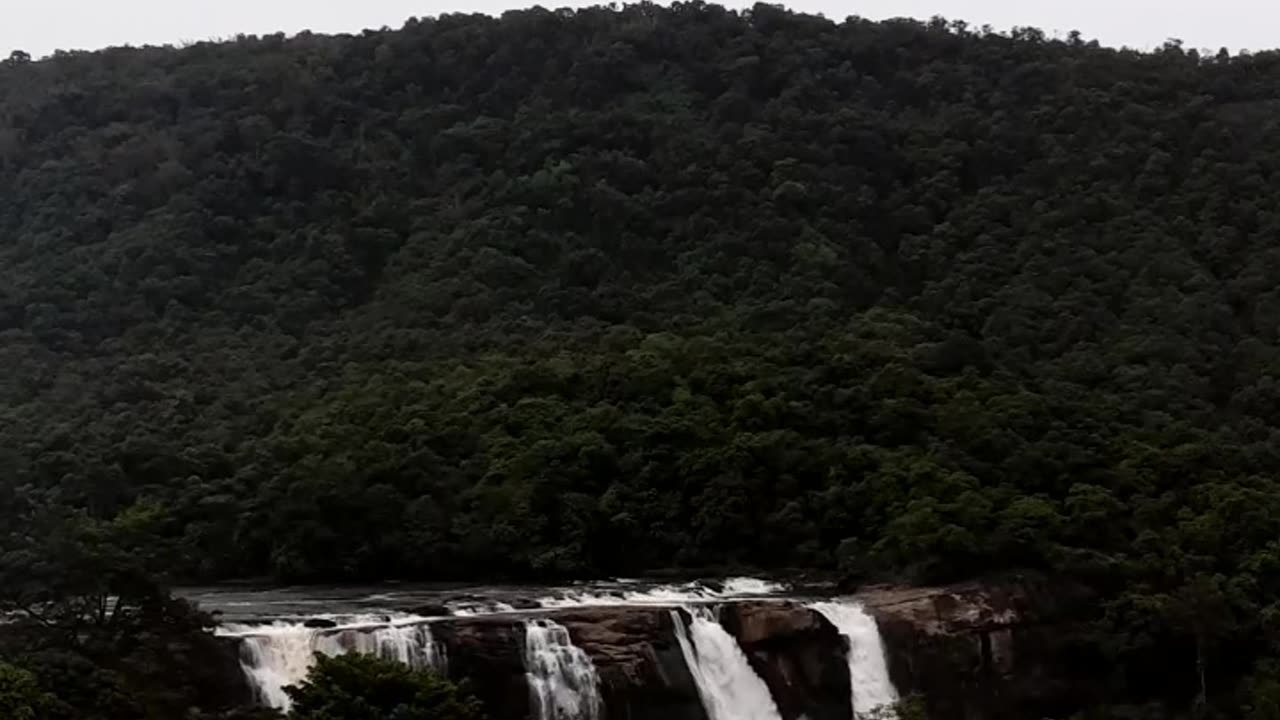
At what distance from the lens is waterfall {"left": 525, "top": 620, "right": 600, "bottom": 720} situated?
25.5 m

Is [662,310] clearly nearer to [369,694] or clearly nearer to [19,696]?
[369,694]

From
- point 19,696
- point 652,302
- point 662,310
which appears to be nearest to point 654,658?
point 19,696

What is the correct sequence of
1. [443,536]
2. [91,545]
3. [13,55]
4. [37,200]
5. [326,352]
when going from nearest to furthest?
[91,545], [443,536], [326,352], [37,200], [13,55]

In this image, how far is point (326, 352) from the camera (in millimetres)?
45062

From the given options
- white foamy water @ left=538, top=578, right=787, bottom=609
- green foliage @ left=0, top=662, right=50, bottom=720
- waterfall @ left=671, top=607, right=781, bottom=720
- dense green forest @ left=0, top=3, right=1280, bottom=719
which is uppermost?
dense green forest @ left=0, top=3, right=1280, bottom=719

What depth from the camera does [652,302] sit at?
1922 inches

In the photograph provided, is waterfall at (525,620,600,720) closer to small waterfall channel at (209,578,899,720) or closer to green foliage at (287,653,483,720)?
small waterfall channel at (209,578,899,720)

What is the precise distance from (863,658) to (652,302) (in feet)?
71.6

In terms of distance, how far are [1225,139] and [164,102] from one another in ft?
124

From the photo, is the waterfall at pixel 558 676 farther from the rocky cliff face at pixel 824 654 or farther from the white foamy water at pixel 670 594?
the white foamy water at pixel 670 594

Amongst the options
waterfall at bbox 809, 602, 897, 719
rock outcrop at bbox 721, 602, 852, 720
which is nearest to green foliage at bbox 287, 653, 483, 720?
rock outcrop at bbox 721, 602, 852, 720

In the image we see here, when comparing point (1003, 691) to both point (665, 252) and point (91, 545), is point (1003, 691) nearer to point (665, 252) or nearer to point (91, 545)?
point (91, 545)

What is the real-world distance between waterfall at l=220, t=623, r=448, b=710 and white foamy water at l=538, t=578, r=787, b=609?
3.86 metres

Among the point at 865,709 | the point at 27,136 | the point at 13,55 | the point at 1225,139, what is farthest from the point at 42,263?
the point at 1225,139
